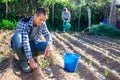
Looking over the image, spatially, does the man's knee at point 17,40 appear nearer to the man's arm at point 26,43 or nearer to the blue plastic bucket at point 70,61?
the man's arm at point 26,43

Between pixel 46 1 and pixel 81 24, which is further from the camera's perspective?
pixel 81 24

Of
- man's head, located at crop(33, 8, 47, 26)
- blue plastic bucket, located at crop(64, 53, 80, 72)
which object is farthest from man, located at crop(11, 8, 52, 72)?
blue plastic bucket, located at crop(64, 53, 80, 72)

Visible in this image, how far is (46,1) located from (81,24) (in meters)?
3.55

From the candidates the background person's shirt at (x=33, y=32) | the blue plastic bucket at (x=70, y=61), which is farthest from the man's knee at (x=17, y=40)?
the blue plastic bucket at (x=70, y=61)

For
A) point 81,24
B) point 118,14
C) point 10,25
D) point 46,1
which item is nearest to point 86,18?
point 81,24

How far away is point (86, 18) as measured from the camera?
2044 cm

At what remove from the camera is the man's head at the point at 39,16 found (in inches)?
214

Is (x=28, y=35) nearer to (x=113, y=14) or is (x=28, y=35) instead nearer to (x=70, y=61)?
(x=70, y=61)

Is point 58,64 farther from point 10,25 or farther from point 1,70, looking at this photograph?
point 10,25

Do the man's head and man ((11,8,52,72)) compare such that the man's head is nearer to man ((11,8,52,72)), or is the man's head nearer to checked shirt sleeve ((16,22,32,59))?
man ((11,8,52,72))

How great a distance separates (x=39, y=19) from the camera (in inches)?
219

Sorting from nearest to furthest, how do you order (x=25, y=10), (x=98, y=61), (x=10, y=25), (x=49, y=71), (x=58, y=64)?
(x=49, y=71) < (x=58, y=64) < (x=98, y=61) < (x=10, y=25) < (x=25, y=10)

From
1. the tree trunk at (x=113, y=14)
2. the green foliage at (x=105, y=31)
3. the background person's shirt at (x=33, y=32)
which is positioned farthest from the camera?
the tree trunk at (x=113, y=14)

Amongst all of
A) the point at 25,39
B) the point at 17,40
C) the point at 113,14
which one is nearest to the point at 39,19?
the point at 25,39
